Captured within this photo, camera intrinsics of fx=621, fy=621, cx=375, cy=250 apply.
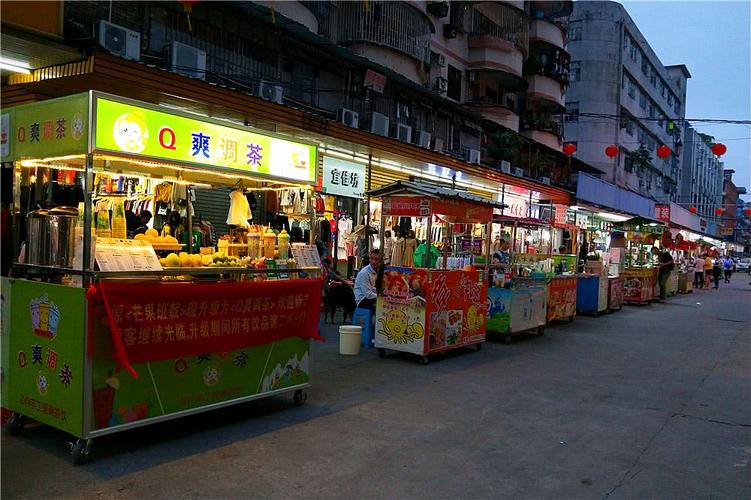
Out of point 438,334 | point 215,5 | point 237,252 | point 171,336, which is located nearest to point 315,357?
point 438,334

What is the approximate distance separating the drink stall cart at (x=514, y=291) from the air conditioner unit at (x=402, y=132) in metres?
5.04

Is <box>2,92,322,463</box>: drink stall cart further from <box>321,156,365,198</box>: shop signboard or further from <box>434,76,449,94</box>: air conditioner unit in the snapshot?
<box>434,76,449,94</box>: air conditioner unit

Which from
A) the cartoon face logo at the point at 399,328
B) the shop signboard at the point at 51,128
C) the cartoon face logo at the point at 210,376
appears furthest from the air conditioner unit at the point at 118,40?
the cartoon face logo at the point at 210,376

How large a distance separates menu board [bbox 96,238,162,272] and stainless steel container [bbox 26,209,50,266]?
0.53 metres

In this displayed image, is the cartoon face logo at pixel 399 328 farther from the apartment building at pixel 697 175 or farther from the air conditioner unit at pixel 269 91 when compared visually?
the apartment building at pixel 697 175

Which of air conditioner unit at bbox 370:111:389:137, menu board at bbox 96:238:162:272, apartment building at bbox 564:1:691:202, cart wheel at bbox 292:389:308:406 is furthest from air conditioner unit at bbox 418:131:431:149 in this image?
apartment building at bbox 564:1:691:202

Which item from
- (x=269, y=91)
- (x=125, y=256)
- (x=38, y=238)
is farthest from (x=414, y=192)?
(x=38, y=238)

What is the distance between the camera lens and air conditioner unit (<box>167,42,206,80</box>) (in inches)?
412

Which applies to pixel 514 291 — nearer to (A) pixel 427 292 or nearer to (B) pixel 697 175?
(A) pixel 427 292

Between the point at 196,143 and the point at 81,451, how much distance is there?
2.59m

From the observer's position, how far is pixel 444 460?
5.02m

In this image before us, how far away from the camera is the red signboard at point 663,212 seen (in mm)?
31595

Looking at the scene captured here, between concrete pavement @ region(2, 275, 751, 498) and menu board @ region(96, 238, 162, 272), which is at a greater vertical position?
menu board @ region(96, 238, 162, 272)

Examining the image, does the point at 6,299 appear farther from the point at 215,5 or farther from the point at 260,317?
the point at 215,5
